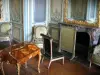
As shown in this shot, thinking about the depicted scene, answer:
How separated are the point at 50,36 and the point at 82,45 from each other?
0.93 meters

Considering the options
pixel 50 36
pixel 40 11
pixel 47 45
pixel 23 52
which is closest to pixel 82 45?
pixel 50 36

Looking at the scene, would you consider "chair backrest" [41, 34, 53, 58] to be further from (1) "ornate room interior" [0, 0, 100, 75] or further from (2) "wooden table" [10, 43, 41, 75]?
(2) "wooden table" [10, 43, 41, 75]

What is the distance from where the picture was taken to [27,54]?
322 centimetres

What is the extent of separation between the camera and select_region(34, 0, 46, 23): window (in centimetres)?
543

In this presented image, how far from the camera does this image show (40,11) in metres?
5.51

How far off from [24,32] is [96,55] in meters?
2.56

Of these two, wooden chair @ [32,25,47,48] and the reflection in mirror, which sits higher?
the reflection in mirror

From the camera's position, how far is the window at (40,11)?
17.8ft

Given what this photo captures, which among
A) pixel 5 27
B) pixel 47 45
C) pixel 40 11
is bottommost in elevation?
pixel 47 45

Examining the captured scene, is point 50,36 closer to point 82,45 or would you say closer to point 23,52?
point 82,45

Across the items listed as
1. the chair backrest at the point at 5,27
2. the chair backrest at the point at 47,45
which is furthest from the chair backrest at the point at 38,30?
the chair backrest at the point at 47,45

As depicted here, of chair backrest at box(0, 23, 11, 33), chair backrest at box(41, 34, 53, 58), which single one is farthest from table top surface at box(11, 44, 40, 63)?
chair backrest at box(0, 23, 11, 33)

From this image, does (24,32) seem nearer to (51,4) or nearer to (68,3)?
(51,4)

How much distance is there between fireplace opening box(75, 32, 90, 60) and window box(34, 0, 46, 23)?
1457 mm
